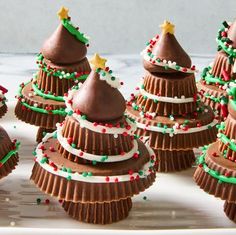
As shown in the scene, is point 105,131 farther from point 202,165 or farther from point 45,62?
point 45,62

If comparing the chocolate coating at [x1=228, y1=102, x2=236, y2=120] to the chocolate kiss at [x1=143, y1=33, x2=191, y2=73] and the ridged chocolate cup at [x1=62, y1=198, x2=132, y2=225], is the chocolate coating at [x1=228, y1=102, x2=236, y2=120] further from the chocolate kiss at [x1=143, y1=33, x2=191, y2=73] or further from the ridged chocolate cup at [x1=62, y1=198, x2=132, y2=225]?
the ridged chocolate cup at [x1=62, y1=198, x2=132, y2=225]

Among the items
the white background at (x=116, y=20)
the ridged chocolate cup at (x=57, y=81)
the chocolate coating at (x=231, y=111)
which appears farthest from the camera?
the white background at (x=116, y=20)

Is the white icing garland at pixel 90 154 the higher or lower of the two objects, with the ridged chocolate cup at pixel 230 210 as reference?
higher

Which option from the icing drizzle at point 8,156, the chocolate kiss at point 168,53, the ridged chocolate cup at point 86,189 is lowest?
the icing drizzle at point 8,156

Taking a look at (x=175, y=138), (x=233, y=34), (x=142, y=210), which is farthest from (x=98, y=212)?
(x=233, y=34)

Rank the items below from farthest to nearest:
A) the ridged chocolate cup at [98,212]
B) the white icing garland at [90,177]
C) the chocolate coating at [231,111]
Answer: the ridged chocolate cup at [98,212], the chocolate coating at [231,111], the white icing garland at [90,177]

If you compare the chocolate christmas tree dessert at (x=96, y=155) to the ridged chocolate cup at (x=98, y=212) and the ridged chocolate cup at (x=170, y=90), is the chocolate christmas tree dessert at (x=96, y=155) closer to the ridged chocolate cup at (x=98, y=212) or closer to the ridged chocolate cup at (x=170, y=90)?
the ridged chocolate cup at (x=98, y=212)

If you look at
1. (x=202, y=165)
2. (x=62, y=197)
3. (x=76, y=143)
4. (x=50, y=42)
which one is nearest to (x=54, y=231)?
(x=62, y=197)

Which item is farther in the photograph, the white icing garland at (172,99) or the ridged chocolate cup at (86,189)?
the white icing garland at (172,99)

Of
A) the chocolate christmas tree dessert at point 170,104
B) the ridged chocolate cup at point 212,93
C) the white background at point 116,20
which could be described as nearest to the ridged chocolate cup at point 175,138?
the chocolate christmas tree dessert at point 170,104
